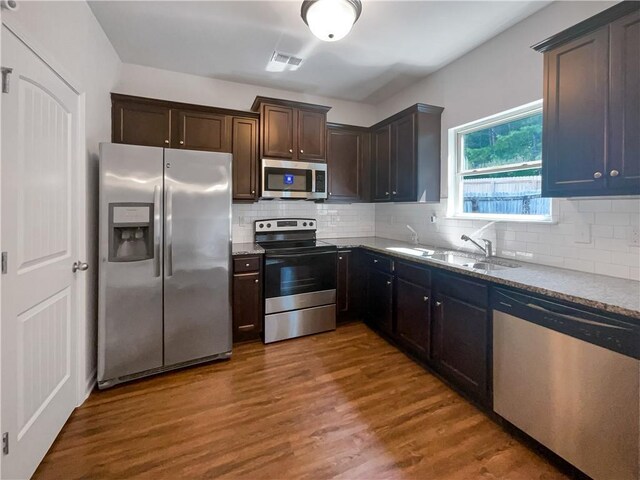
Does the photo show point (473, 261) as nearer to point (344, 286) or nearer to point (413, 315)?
point (413, 315)

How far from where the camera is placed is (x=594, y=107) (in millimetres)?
1576

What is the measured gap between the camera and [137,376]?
2.28 metres

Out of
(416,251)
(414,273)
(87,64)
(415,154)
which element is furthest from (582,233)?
(87,64)

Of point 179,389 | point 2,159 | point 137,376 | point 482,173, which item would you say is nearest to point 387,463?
point 179,389

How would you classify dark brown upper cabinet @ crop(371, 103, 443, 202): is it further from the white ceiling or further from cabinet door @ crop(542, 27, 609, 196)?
cabinet door @ crop(542, 27, 609, 196)

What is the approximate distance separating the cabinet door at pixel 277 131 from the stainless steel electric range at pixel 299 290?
41.4 inches

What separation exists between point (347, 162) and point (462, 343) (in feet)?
8.27

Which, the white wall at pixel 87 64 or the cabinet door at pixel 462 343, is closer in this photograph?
the white wall at pixel 87 64

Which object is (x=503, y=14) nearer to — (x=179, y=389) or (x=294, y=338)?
(x=294, y=338)

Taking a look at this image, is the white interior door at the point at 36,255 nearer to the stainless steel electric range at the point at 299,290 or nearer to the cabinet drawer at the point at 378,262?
the stainless steel electric range at the point at 299,290

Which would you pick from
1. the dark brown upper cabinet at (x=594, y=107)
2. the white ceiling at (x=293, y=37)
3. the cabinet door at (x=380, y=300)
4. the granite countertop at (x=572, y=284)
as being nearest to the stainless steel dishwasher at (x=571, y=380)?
the granite countertop at (x=572, y=284)

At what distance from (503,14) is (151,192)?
300cm

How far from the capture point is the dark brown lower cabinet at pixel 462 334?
1903mm

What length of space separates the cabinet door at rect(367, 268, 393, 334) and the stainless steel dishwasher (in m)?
1.17
